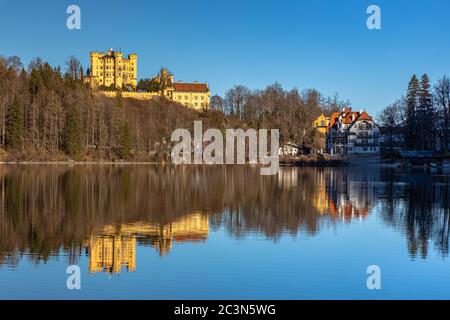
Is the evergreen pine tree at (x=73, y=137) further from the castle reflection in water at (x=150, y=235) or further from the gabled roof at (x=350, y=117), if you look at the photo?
the castle reflection in water at (x=150, y=235)

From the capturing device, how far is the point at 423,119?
85.2 m

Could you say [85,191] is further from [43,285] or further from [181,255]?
[43,285]

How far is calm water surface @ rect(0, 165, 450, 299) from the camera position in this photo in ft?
41.4

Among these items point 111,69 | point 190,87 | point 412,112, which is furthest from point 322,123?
point 111,69

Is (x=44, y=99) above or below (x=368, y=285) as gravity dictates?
above

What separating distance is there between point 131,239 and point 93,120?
71.0 m

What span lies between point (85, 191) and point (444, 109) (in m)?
65.4

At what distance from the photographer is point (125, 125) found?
87000 millimetres

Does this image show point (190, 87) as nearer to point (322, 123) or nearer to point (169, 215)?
point (322, 123)

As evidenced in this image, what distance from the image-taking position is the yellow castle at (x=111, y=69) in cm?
13250

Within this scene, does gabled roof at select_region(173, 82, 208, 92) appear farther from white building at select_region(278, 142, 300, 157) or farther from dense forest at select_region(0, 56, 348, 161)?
white building at select_region(278, 142, 300, 157)

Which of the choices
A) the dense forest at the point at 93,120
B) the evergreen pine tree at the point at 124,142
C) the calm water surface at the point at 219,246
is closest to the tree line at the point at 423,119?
the dense forest at the point at 93,120
